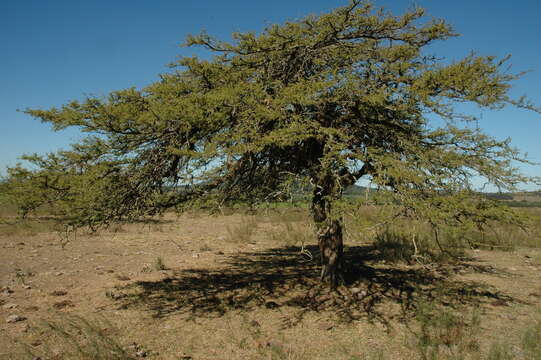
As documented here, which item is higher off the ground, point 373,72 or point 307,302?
point 373,72

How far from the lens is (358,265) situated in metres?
10.5

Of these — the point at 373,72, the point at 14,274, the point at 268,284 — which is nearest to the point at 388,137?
the point at 373,72

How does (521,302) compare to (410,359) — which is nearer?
(410,359)

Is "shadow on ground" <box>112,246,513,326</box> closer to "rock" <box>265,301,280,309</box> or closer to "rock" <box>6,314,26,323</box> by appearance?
"rock" <box>265,301,280,309</box>

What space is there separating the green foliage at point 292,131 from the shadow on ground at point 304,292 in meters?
1.89

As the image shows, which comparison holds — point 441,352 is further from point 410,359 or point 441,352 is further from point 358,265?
point 358,265

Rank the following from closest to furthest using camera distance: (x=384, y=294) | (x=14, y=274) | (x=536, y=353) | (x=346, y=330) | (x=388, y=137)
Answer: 1. (x=536, y=353)
2. (x=346, y=330)
3. (x=388, y=137)
4. (x=384, y=294)
5. (x=14, y=274)

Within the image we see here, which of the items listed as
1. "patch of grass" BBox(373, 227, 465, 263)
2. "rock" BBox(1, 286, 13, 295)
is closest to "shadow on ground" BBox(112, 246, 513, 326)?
"patch of grass" BBox(373, 227, 465, 263)

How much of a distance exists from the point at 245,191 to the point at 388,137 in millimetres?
3134

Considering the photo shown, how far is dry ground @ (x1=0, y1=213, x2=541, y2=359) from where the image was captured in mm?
5387

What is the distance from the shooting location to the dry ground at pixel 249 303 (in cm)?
539

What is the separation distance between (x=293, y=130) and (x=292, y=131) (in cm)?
10

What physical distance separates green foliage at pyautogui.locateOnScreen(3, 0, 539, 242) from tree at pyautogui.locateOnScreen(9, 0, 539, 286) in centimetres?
3

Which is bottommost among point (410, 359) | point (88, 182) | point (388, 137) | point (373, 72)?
point (410, 359)
